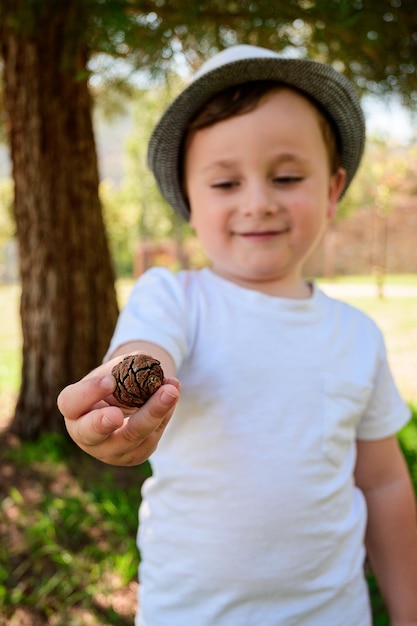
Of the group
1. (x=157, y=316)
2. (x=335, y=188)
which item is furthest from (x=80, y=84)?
(x=157, y=316)

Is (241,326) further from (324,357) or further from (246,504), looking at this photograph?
(246,504)

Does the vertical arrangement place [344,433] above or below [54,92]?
below

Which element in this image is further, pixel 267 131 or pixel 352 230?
pixel 352 230

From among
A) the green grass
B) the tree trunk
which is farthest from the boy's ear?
the tree trunk

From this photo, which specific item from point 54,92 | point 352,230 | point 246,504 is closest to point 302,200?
point 246,504

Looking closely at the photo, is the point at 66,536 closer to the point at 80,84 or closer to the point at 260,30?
the point at 260,30

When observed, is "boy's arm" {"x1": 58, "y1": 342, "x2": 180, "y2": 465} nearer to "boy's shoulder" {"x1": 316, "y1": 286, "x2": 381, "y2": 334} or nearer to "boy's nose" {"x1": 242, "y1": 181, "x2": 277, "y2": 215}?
"boy's nose" {"x1": 242, "y1": 181, "x2": 277, "y2": 215}

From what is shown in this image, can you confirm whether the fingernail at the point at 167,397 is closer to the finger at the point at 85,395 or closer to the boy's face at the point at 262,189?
the finger at the point at 85,395

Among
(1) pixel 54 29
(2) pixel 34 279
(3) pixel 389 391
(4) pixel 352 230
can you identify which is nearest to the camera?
(3) pixel 389 391
